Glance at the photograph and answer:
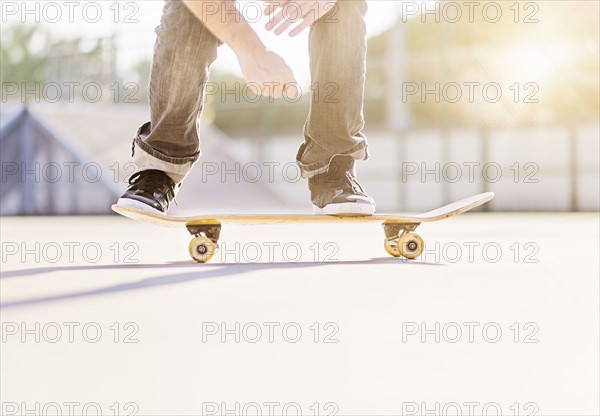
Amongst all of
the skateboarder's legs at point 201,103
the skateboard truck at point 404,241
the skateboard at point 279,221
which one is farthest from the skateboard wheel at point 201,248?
the skateboard truck at point 404,241

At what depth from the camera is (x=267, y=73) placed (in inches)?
83.1

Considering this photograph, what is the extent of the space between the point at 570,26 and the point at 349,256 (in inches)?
396

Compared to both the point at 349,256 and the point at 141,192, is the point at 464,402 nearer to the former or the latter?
the point at 141,192

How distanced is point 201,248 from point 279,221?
0.79ft

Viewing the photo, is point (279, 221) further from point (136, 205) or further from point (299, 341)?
point (299, 341)

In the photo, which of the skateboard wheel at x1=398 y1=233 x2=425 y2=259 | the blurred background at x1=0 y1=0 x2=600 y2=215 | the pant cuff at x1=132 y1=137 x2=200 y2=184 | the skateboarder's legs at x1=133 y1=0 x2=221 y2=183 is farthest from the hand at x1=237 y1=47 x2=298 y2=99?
the blurred background at x1=0 y1=0 x2=600 y2=215

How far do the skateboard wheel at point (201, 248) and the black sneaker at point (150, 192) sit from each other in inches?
5.9

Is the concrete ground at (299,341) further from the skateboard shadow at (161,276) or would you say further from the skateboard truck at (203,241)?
the skateboard truck at (203,241)

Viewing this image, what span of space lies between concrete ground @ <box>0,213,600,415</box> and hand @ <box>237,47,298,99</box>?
457mm

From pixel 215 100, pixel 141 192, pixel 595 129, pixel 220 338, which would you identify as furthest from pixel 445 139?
pixel 220 338

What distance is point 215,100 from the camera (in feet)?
45.7

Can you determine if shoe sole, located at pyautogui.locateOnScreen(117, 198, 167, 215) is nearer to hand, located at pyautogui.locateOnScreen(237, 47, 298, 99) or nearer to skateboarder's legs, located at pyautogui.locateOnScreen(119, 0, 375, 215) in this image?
skateboarder's legs, located at pyautogui.locateOnScreen(119, 0, 375, 215)

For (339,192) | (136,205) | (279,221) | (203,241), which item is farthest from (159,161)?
(339,192)

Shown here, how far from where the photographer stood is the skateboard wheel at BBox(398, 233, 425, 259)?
2646mm
